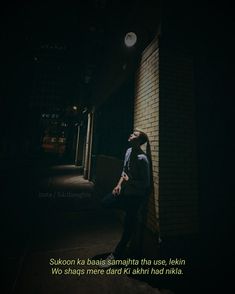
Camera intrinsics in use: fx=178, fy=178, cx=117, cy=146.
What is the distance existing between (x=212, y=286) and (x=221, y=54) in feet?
12.8

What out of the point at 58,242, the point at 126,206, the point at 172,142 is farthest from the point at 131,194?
the point at 58,242

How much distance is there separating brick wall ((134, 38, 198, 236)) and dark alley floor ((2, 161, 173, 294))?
102 centimetres

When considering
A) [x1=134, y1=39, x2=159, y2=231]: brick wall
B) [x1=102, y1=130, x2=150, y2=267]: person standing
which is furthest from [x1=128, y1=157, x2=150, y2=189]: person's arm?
[x1=134, y1=39, x2=159, y2=231]: brick wall

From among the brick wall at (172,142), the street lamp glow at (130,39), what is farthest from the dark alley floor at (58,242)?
the street lamp glow at (130,39)

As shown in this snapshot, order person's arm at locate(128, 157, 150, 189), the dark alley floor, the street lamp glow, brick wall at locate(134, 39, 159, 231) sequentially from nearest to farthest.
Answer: the dark alley floor < person's arm at locate(128, 157, 150, 189) < brick wall at locate(134, 39, 159, 231) < the street lamp glow

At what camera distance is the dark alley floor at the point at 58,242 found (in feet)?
7.96

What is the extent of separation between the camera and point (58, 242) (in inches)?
141

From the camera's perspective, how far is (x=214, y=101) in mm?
3299

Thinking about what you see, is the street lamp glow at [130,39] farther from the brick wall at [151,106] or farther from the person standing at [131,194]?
the person standing at [131,194]

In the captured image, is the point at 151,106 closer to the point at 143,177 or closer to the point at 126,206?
the point at 143,177

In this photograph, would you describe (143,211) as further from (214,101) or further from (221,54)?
(221,54)

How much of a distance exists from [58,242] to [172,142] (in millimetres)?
2967

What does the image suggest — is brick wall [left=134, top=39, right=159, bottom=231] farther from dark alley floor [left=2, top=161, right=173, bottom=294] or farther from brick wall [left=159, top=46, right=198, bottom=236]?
dark alley floor [left=2, top=161, right=173, bottom=294]

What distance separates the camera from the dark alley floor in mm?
2426
